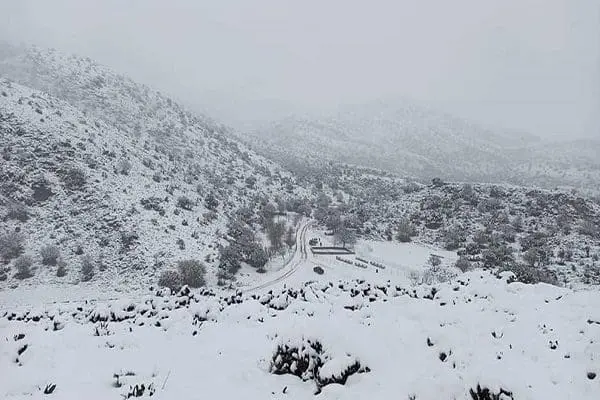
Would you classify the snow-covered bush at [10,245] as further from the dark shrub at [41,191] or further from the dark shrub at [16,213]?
the dark shrub at [41,191]

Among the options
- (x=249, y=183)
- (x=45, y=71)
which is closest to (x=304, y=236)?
(x=249, y=183)

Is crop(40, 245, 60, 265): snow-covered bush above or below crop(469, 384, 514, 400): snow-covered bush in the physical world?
below

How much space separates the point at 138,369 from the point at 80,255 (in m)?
35.3

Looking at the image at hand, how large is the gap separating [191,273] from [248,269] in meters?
7.84

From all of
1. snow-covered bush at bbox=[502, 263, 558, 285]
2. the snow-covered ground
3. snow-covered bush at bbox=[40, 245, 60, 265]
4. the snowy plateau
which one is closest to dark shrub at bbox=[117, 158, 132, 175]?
the snowy plateau

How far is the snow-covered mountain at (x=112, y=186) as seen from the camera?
42.5 metres

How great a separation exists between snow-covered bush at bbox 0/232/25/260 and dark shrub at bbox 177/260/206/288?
16.2m

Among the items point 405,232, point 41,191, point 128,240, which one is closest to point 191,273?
point 128,240

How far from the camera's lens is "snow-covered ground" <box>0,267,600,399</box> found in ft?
32.8

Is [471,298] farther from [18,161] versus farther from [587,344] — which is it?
[18,161]

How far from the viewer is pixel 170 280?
38.4 metres

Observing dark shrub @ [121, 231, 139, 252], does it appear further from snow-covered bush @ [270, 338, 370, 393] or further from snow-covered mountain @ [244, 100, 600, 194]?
snow-covered mountain @ [244, 100, 600, 194]

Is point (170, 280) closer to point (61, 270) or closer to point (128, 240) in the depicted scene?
point (128, 240)

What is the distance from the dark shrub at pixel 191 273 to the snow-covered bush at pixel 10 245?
53.1 feet
